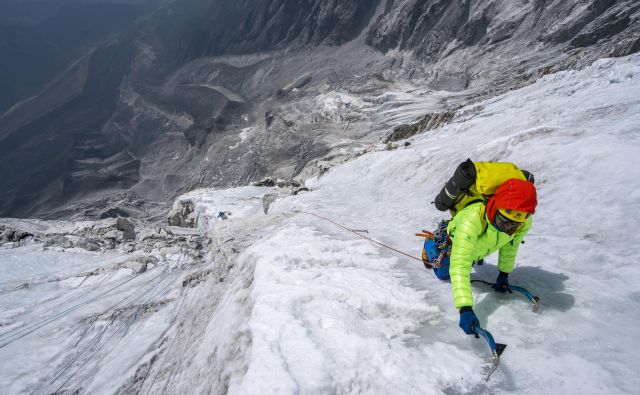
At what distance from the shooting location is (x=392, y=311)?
4.89m

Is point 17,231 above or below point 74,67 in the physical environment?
below

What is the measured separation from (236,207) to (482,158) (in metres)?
16.8

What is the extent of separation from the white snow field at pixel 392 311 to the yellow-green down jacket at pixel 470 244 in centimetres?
66

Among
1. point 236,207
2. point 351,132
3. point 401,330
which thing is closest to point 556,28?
point 351,132

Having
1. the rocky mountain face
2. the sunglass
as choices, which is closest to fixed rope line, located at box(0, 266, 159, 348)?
the sunglass

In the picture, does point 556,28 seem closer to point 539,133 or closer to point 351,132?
point 351,132

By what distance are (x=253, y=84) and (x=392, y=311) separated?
133 metres

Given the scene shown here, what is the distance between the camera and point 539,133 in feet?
34.4

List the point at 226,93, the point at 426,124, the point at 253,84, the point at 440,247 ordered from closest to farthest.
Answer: the point at 440,247 → the point at 426,124 → the point at 253,84 → the point at 226,93

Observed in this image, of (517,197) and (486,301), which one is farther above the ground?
(517,197)

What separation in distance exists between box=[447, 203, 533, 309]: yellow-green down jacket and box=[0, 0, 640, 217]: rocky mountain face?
29.8 meters

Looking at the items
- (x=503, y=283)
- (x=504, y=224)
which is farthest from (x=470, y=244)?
(x=503, y=283)

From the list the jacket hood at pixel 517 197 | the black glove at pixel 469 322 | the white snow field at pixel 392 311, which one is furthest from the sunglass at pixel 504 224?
the white snow field at pixel 392 311

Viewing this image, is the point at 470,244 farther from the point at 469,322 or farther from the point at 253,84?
the point at 253,84
